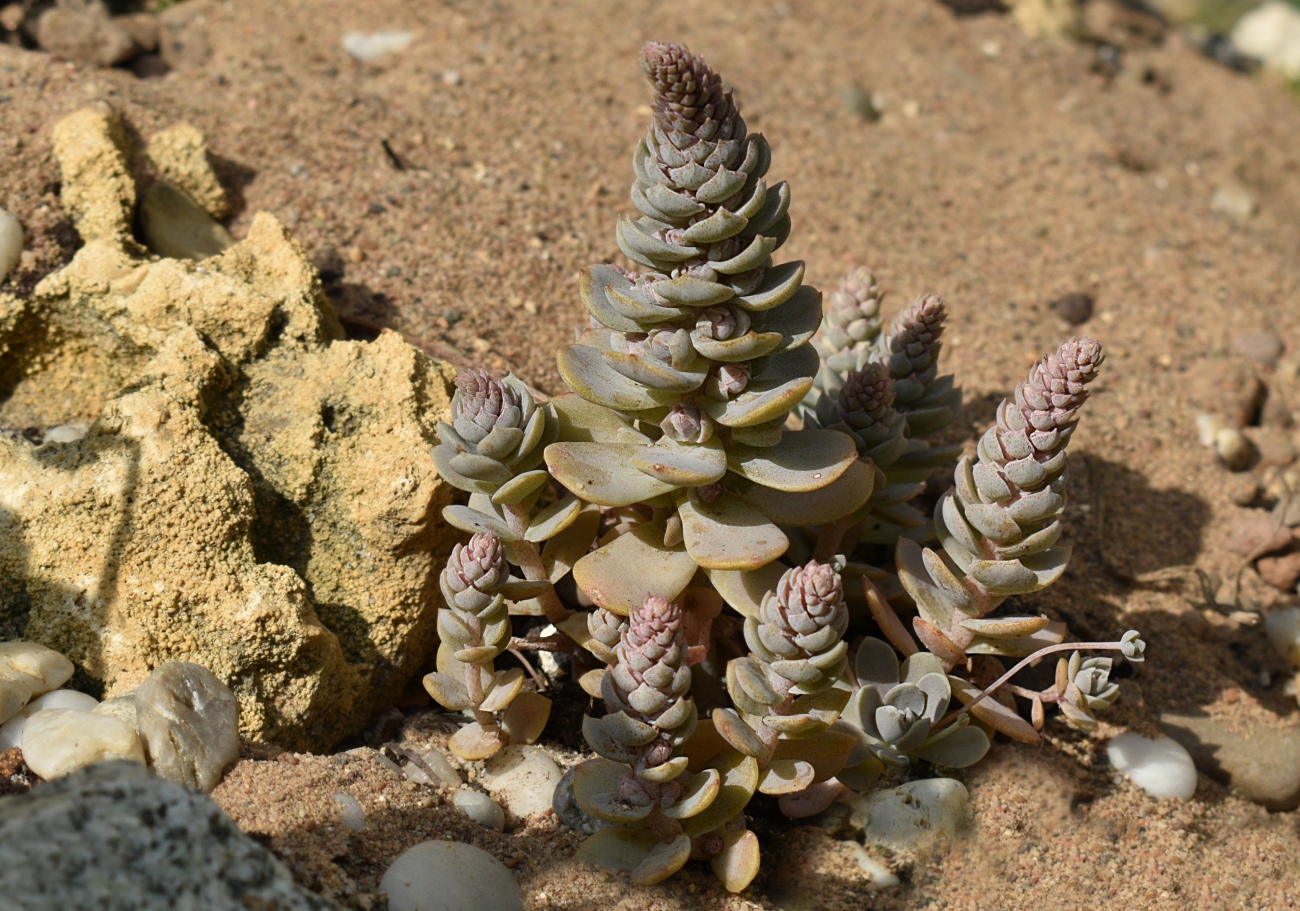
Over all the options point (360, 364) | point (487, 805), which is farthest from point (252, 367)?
point (487, 805)

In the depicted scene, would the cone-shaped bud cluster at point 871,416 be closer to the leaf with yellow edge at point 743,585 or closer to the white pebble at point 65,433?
the leaf with yellow edge at point 743,585

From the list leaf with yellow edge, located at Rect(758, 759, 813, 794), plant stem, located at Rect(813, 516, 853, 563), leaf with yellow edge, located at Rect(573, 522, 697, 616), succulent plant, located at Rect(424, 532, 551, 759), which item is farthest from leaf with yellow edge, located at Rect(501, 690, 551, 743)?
plant stem, located at Rect(813, 516, 853, 563)

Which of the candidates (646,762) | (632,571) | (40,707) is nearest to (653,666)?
(646,762)

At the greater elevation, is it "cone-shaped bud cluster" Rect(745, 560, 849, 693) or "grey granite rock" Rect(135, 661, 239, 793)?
"cone-shaped bud cluster" Rect(745, 560, 849, 693)

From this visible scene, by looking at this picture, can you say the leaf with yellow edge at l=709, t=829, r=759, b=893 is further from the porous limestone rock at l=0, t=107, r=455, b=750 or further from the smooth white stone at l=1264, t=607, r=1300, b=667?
the smooth white stone at l=1264, t=607, r=1300, b=667

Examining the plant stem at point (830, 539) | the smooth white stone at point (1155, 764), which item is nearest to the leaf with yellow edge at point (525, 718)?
the plant stem at point (830, 539)

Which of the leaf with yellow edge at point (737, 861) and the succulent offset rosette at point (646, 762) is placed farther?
the leaf with yellow edge at point (737, 861)
